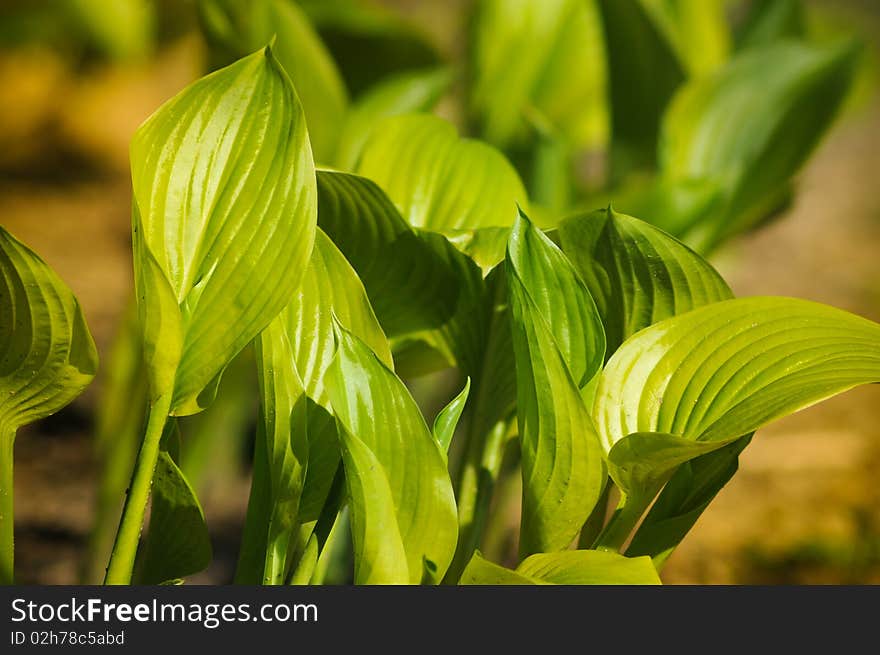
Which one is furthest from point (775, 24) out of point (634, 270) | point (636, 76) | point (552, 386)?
point (552, 386)

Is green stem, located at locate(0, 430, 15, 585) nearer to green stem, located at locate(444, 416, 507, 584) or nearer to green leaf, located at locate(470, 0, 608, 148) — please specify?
green stem, located at locate(444, 416, 507, 584)

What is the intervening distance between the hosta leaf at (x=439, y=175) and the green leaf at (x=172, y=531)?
21cm

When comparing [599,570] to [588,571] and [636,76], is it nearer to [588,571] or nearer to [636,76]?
[588,571]

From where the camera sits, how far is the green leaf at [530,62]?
3.25 feet

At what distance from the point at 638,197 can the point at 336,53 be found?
503 millimetres

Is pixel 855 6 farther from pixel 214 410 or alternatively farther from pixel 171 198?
pixel 171 198

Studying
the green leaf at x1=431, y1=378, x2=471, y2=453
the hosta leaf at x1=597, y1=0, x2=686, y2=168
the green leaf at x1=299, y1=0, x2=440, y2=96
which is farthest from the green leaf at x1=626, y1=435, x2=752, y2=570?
the green leaf at x1=299, y1=0, x2=440, y2=96

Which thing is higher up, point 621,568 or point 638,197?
point 638,197

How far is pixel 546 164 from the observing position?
2.85ft

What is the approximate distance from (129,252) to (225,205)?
5.08ft

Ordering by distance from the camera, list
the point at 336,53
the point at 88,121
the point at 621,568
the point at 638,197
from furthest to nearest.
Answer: the point at 88,121 < the point at 336,53 < the point at 638,197 < the point at 621,568

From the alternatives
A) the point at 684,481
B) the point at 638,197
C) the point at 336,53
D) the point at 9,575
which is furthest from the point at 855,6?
the point at 9,575

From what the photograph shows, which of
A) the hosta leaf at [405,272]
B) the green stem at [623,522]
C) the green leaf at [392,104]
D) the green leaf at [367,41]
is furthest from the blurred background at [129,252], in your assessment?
the green stem at [623,522]

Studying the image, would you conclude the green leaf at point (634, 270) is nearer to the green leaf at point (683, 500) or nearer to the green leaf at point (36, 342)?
the green leaf at point (683, 500)
